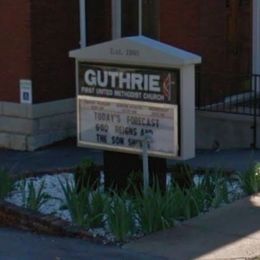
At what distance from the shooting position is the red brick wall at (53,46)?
12.6m

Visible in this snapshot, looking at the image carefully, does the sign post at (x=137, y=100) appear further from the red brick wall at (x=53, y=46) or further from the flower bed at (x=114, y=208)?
the red brick wall at (x=53, y=46)

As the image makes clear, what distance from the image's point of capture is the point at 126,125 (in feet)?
25.4

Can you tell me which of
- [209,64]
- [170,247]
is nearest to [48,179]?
[170,247]

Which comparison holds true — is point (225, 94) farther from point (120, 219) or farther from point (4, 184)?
point (120, 219)

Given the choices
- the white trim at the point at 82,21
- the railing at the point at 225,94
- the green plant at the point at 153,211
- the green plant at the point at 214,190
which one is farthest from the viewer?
the white trim at the point at 82,21

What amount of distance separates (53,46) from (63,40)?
0.27 meters

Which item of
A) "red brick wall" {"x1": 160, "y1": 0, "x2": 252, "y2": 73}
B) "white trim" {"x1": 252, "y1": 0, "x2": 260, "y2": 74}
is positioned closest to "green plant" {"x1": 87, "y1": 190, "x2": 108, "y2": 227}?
"red brick wall" {"x1": 160, "y1": 0, "x2": 252, "y2": 73}

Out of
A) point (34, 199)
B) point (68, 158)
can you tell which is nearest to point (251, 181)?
point (34, 199)

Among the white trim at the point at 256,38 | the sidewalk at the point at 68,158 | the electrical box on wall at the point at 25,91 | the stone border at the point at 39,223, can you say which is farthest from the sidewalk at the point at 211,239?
the white trim at the point at 256,38

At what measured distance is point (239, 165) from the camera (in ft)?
33.9

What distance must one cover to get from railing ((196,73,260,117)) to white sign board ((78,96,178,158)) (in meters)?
5.25

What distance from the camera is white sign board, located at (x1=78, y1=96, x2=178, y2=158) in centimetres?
745

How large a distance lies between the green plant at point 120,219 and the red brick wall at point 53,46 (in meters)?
6.16

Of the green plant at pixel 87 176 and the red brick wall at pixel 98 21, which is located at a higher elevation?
the red brick wall at pixel 98 21
